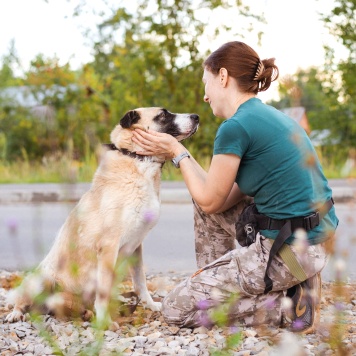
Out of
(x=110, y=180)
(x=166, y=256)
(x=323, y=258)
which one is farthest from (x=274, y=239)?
(x=166, y=256)

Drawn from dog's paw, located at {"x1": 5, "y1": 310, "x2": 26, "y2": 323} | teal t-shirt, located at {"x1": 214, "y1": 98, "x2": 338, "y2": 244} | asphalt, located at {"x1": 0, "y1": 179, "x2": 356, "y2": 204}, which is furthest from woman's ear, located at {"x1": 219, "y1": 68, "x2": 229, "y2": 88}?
asphalt, located at {"x1": 0, "y1": 179, "x2": 356, "y2": 204}

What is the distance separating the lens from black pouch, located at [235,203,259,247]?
3570mm

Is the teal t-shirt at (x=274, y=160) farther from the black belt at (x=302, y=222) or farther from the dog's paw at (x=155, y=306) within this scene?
the dog's paw at (x=155, y=306)

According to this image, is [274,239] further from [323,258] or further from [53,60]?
[53,60]

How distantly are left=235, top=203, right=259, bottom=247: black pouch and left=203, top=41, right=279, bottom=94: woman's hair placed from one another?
701mm

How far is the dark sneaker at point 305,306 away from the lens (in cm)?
341

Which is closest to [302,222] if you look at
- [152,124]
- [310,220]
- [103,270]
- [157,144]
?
[310,220]

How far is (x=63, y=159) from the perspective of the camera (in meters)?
2.05

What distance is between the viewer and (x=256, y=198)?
3.52 m

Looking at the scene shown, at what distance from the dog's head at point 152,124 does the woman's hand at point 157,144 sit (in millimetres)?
70

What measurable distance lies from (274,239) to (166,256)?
3.12m

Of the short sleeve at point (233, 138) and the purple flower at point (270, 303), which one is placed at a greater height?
the short sleeve at point (233, 138)

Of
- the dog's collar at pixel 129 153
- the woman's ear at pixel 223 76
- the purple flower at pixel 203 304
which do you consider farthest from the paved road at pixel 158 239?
the woman's ear at pixel 223 76

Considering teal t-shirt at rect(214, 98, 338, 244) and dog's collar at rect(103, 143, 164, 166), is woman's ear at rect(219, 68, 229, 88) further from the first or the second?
dog's collar at rect(103, 143, 164, 166)
